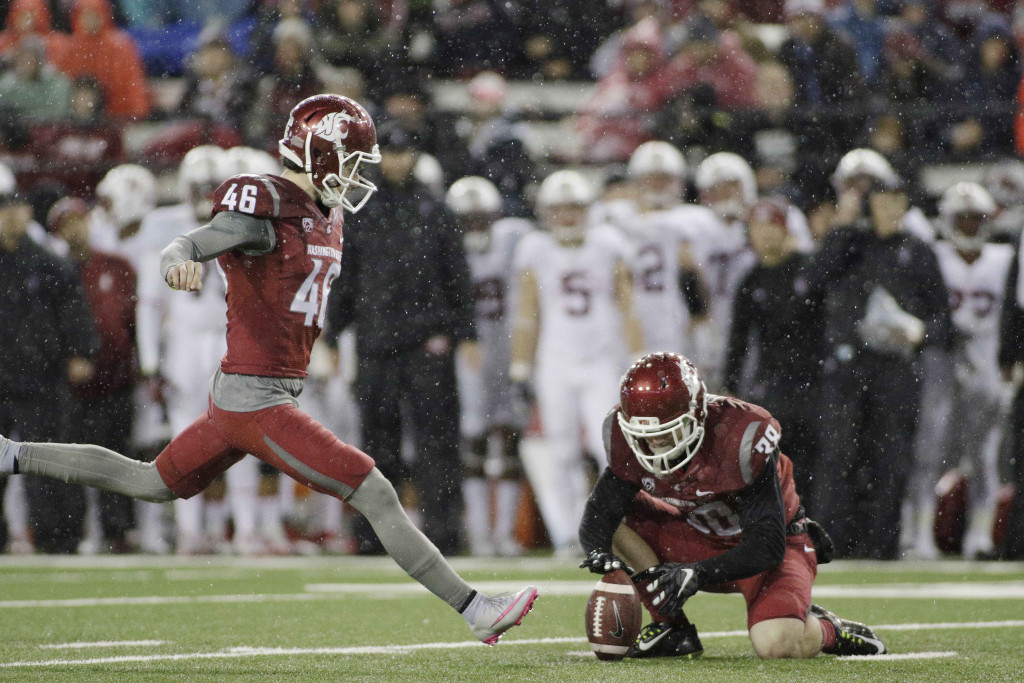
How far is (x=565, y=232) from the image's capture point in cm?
822

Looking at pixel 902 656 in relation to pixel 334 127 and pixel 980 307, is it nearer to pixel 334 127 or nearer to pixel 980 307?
pixel 334 127

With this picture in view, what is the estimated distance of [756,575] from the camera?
169 inches

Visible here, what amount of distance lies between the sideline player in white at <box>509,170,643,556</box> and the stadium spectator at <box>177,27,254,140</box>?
2.29m

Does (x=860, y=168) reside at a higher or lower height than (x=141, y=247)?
higher

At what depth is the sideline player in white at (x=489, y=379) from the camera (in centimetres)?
854

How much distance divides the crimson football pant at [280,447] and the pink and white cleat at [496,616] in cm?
45

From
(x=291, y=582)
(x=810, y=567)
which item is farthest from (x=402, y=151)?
(x=810, y=567)

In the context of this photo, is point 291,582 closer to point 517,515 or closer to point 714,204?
point 517,515

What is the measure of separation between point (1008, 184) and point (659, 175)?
1959mm

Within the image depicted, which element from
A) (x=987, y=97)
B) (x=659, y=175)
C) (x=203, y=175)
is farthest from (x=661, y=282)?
(x=987, y=97)

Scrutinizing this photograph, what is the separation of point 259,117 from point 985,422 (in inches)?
174

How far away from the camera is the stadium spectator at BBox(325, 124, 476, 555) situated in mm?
7773

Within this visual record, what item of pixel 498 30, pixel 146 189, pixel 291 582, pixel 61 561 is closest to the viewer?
pixel 291 582

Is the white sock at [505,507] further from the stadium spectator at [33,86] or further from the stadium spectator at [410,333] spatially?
the stadium spectator at [33,86]
